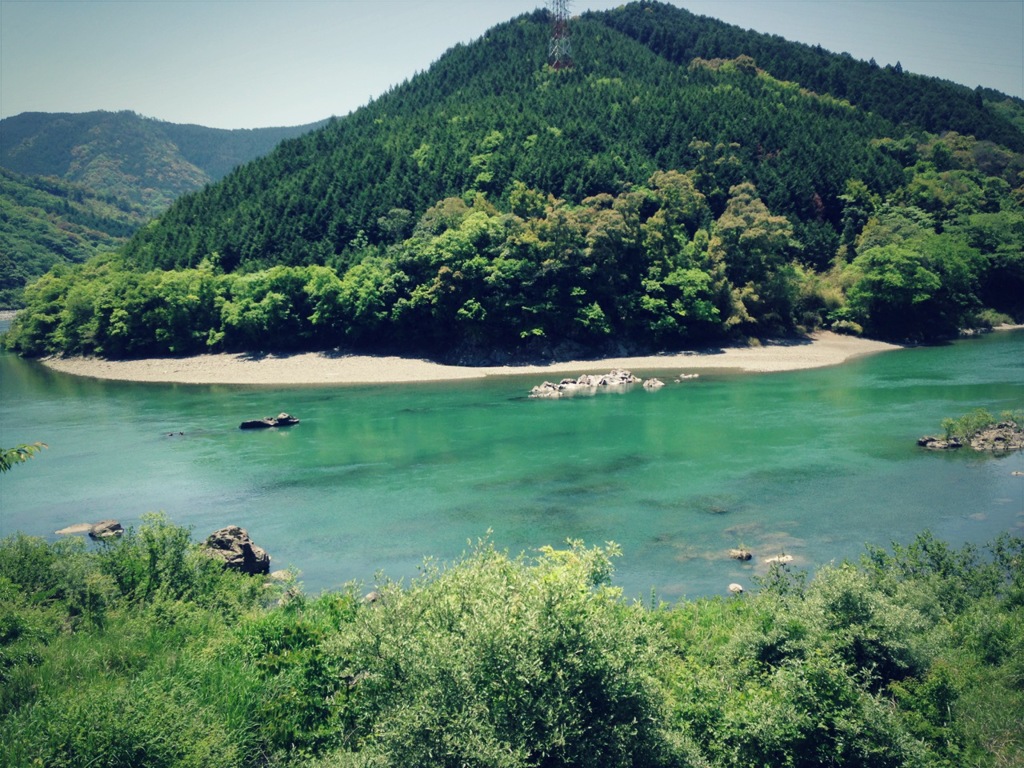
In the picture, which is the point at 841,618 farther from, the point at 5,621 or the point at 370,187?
the point at 370,187

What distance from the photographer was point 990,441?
142 feet

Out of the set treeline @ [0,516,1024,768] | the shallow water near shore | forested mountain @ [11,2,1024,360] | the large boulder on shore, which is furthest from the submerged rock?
treeline @ [0,516,1024,768]

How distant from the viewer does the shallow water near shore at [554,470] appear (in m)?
32.5

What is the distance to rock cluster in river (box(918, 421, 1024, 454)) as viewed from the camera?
43.0 metres

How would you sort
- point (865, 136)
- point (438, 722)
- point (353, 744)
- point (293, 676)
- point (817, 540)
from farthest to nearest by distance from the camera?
1. point (865, 136)
2. point (817, 540)
3. point (293, 676)
4. point (353, 744)
5. point (438, 722)

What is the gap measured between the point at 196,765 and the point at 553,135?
100354 millimetres

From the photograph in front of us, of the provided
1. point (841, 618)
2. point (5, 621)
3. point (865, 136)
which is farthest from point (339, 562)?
point (865, 136)

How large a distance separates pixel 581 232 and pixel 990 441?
47.5 meters

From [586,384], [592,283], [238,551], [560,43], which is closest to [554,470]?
[238,551]

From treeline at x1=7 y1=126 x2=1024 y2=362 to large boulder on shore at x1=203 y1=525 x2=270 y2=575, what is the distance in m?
52.8

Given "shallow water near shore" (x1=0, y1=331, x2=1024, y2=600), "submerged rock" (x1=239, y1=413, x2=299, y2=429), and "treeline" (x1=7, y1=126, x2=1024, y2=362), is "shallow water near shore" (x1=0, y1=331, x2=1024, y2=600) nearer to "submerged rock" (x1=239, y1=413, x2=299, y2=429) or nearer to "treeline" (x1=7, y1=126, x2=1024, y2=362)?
"submerged rock" (x1=239, y1=413, x2=299, y2=429)

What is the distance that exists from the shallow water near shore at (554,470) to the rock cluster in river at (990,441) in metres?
1.20

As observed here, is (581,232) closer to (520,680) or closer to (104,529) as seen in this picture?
(104,529)

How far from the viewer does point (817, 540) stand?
31469 millimetres
